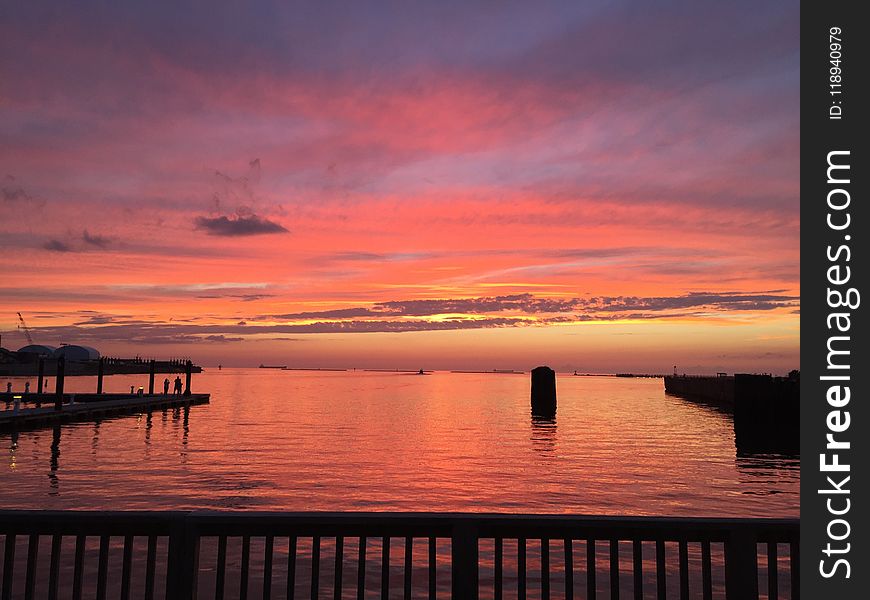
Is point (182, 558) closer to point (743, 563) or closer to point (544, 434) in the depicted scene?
point (743, 563)

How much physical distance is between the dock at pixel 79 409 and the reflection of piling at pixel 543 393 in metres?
38.5

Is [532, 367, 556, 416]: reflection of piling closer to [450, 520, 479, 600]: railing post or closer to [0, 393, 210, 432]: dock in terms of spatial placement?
[0, 393, 210, 432]: dock

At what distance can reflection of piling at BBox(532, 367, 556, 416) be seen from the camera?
242ft

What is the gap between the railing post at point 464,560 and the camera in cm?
618

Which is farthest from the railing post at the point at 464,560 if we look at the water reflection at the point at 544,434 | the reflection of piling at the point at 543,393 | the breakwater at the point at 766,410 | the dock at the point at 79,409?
the reflection of piling at the point at 543,393

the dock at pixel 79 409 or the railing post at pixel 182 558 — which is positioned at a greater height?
the railing post at pixel 182 558

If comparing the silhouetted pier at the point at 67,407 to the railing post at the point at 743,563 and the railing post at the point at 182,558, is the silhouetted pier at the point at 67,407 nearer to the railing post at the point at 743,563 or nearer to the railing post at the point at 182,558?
the railing post at the point at 182,558

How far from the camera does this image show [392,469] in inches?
1412

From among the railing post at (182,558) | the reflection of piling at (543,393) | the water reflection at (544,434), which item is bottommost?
the water reflection at (544,434)

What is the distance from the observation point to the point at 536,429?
6050cm

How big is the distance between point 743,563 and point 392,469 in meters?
30.8

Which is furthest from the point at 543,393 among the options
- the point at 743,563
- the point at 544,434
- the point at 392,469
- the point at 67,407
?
the point at 743,563

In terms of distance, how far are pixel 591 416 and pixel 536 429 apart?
69.8 ft
